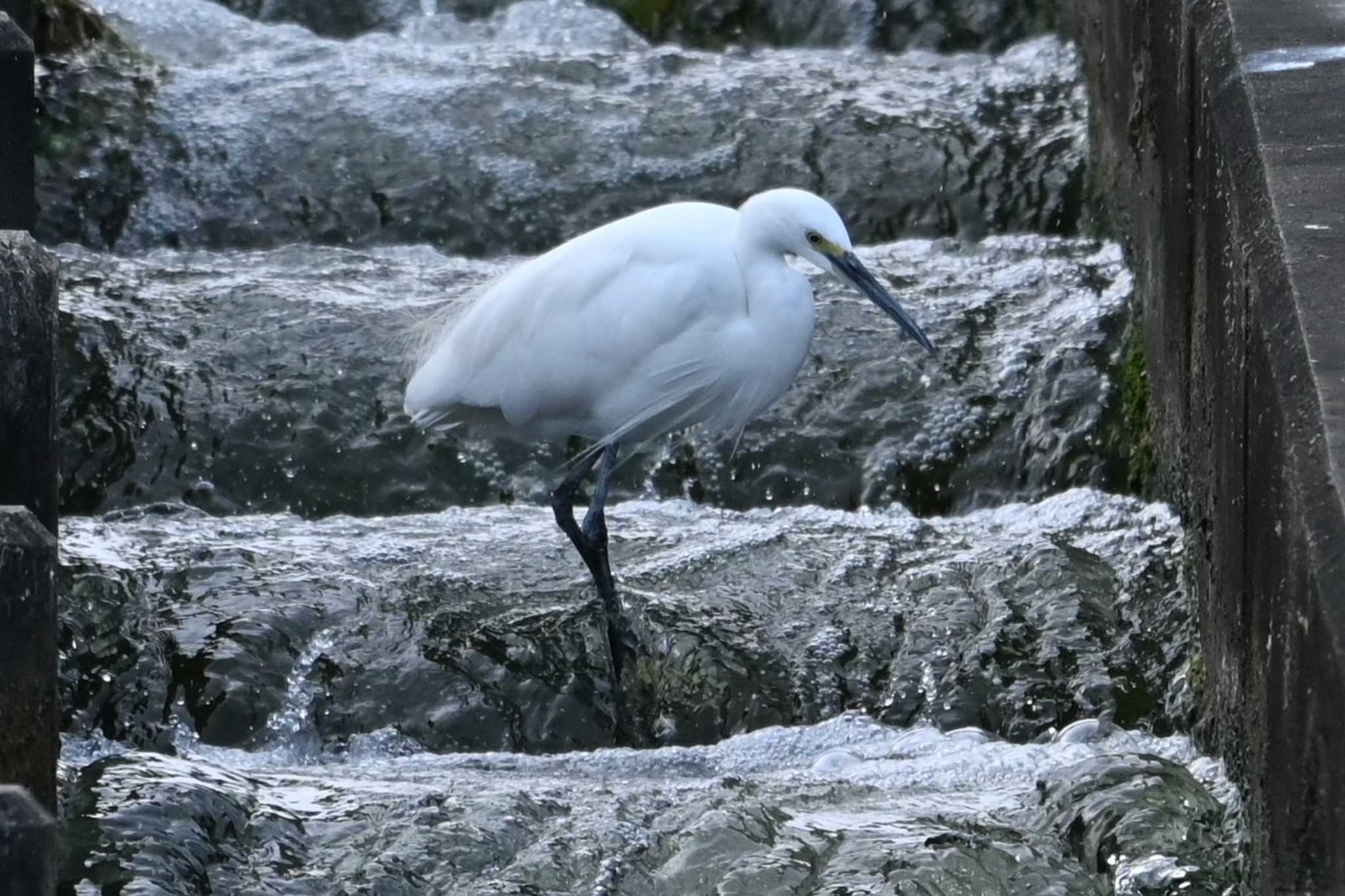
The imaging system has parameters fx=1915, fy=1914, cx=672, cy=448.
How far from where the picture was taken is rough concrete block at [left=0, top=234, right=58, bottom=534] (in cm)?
276

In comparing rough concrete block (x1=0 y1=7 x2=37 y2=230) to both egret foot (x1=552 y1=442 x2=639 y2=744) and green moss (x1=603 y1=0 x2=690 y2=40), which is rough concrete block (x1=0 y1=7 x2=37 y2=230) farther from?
green moss (x1=603 y1=0 x2=690 y2=40)

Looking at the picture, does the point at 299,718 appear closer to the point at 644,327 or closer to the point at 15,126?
the point at 644,327

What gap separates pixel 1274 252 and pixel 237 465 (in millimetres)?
2890

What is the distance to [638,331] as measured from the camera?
158 inches

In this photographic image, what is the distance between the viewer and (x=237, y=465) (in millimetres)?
4785

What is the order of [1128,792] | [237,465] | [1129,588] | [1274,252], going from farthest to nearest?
[237,465] < [1129,588] < [1128,792] < [1274,252]

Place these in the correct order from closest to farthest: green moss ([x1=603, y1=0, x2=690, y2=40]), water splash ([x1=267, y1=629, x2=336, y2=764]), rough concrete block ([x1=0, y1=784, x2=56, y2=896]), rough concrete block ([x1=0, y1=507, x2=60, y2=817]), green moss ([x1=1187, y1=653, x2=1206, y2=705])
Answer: rough concrete block ([x1=0, y1=784, x2=56, y2=896]), rough concrete block ([x1=0, y1=507, x2=60, y2=817]), green moss ([x1=1187, y1=653, x2=1206, y2=705]), water splash ([x1=267, y1=629, x2=336, y2=764]), green moss ([x1=603, y1=0, x2=690, y2=40])

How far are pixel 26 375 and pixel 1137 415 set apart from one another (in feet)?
9.23

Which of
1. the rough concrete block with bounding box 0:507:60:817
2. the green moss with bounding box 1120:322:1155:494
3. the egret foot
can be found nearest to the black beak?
the egret foot

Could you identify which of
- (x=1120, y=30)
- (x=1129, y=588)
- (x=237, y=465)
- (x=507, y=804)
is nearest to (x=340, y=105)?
(x=237, y=465)

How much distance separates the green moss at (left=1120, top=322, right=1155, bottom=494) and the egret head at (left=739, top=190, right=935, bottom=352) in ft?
2.99

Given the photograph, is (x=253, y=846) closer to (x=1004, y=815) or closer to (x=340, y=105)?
(x=1004, y=815)

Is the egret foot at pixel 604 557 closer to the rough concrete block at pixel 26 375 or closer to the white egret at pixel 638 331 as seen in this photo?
the white egret at pixel 638 331

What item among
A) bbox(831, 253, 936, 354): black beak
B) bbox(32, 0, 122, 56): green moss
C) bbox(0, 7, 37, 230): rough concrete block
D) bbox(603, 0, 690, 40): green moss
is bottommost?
bbox(831, 253, 936, 354): black beak
